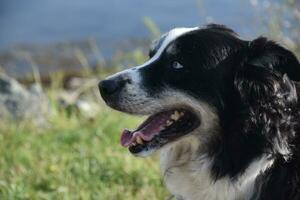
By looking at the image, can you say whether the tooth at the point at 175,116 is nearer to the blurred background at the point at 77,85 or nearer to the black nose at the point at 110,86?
the black nose at the point at 110,86

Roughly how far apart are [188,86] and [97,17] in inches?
310

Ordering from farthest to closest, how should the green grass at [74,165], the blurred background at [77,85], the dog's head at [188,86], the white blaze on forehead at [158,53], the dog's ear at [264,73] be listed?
the blurred background at [77,85] < the green grass at [74,165] < the white blaze on forehead at [158,53] < the dog's head at [188,86] < the dog's ear at [264,73]

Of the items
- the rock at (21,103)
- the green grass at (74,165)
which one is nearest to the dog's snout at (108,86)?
the green grass at (74,165)

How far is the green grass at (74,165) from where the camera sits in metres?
5.00

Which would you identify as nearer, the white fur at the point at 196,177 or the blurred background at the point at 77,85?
the white fur at the point at 196,177

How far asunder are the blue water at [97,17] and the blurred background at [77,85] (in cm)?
2

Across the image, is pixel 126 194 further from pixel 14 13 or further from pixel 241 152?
pixel 14 13

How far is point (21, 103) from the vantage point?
6.81 metres

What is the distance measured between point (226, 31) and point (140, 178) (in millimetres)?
1698

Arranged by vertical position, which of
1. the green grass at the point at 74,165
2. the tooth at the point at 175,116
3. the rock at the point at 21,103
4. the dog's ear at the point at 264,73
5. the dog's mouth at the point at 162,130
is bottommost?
the rock at the point at 21,103

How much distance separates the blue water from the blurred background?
0.6 inches

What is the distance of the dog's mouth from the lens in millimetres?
3740

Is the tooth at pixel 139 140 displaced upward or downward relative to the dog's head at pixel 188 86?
downward

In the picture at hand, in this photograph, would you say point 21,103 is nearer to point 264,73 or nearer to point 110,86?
point 110,86
